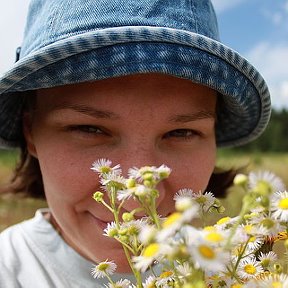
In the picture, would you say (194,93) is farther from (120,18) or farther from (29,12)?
(29,12)

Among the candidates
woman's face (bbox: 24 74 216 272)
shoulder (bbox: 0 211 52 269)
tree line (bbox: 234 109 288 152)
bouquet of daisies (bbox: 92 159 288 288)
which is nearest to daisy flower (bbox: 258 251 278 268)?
bouquet of daisies (bbox: 92 159 288 288)

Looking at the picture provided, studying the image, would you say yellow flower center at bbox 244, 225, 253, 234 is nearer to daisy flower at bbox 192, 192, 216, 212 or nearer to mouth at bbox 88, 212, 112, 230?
daisy flower at bbox 192, 192, 216, 212

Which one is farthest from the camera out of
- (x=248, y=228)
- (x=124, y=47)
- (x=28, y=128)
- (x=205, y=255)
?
(x=28, y=128)

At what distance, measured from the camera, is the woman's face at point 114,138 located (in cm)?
75

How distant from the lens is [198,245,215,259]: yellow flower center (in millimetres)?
232

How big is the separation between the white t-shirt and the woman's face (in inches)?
6.5

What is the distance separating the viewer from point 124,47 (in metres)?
0.71

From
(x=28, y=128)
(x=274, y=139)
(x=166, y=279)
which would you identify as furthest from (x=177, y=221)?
(x=274, y=139)

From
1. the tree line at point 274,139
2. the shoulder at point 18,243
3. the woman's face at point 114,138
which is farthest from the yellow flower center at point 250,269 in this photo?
the tree line at point 274,139

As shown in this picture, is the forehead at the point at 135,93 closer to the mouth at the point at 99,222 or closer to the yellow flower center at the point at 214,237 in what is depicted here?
the mouth at the point at 99,222

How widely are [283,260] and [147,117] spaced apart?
0.41 m

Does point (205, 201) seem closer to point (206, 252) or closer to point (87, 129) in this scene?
point (206, 252)

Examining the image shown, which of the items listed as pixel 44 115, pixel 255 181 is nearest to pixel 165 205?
pixel 44 115

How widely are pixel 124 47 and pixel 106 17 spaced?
64 mm
